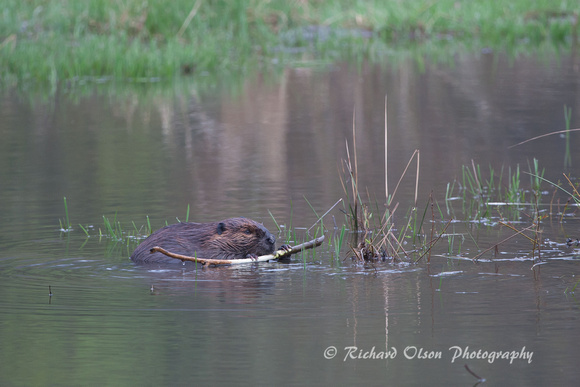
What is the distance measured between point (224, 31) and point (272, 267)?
1657cm

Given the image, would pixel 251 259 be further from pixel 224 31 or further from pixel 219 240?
pixel 224 31

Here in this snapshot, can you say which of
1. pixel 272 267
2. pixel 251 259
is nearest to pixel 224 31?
pixel 251 259

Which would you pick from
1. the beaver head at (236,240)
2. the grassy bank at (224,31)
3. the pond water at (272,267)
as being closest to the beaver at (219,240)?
the beaver head at (236,240)

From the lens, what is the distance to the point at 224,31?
2330 cm

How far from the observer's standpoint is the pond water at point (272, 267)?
206 inches

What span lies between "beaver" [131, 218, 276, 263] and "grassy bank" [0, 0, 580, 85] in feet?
39.9

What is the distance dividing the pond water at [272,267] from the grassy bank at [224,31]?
3.34 m

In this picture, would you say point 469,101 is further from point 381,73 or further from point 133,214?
point 133,214

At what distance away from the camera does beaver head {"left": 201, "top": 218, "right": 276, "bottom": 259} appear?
24.7 feet

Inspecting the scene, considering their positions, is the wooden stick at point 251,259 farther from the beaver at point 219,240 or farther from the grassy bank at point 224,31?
the grassy bank at point 224,31

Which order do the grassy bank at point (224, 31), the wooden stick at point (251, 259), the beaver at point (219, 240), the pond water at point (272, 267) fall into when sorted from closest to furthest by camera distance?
the pond water at point (272, 267) → the wooden stick at point (251, 259) → the beaver at point (219, 240) → the grassy bank at point (224, 31)

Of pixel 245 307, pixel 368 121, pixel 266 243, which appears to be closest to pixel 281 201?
pixel 266 243

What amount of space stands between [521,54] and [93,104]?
1035 cm

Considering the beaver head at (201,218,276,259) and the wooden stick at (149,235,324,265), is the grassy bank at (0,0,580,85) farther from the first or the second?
the wooden stick at (149,235,324,265)
